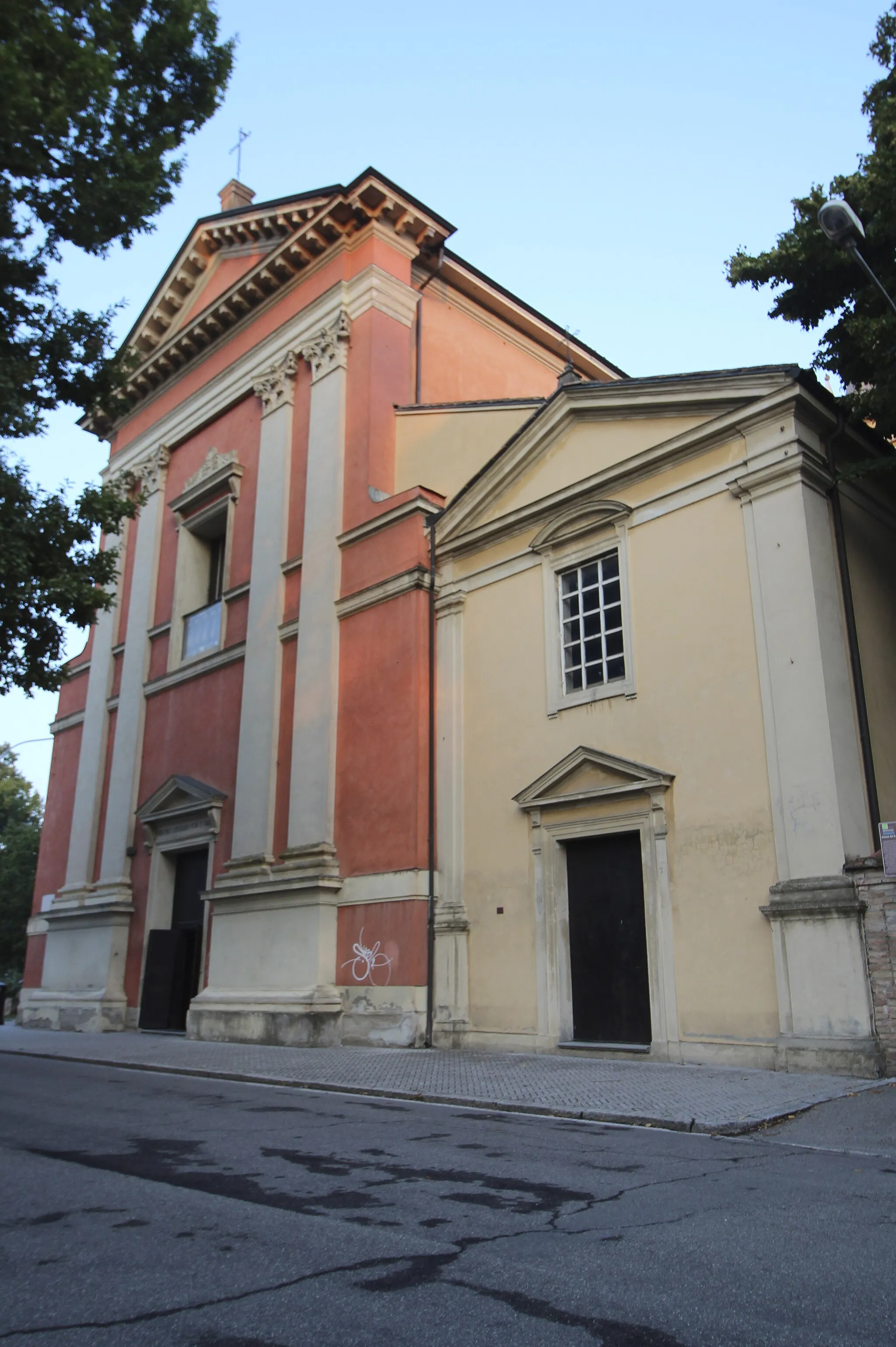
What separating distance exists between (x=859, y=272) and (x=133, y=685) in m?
15.3

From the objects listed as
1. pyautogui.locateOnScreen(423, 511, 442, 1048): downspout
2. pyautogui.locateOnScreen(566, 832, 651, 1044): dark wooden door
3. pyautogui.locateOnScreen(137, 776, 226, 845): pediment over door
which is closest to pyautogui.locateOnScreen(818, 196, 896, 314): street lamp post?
pyautogui.locateOnScreen(566, 832, 651, 1044): dark wooden door

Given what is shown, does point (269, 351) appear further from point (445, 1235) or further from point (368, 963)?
point (445, 1235)

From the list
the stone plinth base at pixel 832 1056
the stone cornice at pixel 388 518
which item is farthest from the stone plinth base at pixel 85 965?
the stone plinth base at pixel 832 1056

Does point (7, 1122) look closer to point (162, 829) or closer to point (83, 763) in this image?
point (162, 829)

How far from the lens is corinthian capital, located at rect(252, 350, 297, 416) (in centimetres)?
1922

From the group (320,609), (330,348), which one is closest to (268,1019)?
(320,609)

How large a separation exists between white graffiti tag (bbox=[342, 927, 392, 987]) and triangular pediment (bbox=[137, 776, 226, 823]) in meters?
4.51

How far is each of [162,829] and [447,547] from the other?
27.2ft

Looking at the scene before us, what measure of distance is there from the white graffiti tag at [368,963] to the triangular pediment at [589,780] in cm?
296

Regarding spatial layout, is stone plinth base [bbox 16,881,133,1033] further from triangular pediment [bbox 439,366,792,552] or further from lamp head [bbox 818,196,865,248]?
lamp head [bbox 818,196,865,248]

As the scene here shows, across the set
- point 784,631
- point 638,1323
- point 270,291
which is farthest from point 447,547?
point 638,1323

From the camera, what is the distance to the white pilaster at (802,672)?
10.3 meters

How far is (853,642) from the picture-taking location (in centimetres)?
1137

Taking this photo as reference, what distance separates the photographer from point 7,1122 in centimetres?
751
